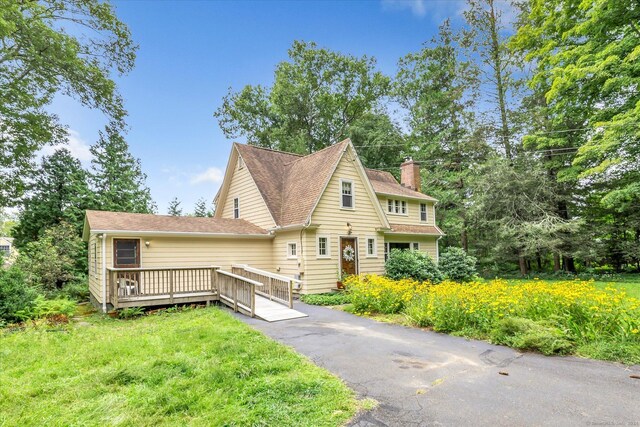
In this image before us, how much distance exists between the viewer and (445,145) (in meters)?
25.7

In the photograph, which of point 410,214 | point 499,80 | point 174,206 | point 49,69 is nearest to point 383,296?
point 410,214

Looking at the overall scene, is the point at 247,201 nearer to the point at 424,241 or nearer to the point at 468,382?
the point at 424,241

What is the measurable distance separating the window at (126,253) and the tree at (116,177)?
10115 mm

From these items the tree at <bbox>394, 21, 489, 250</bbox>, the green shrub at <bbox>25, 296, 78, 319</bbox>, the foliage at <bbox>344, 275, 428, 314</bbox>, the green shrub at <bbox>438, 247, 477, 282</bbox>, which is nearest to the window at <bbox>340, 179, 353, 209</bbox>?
the foliage at <bbox>344, 275, 428, 314</bbox>

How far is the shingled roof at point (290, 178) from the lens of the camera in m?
13.3

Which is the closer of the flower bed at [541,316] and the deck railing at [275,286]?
the flower bed at [541,316]

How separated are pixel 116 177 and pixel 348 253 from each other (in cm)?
1628

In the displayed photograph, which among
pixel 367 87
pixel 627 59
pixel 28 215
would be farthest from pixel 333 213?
pixel 367 87

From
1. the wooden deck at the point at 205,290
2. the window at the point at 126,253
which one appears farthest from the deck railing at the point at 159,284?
the window at the point at 126,253

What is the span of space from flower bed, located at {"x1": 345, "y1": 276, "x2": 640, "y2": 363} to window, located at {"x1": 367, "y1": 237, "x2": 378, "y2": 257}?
622cm

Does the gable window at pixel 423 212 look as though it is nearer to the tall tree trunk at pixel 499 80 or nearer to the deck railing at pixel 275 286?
the tall tree trunk at pixel 499 80

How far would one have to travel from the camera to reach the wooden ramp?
866 centimetres

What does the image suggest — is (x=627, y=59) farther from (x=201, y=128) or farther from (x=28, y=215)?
(x=28, y=215)

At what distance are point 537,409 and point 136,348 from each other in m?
6.17
